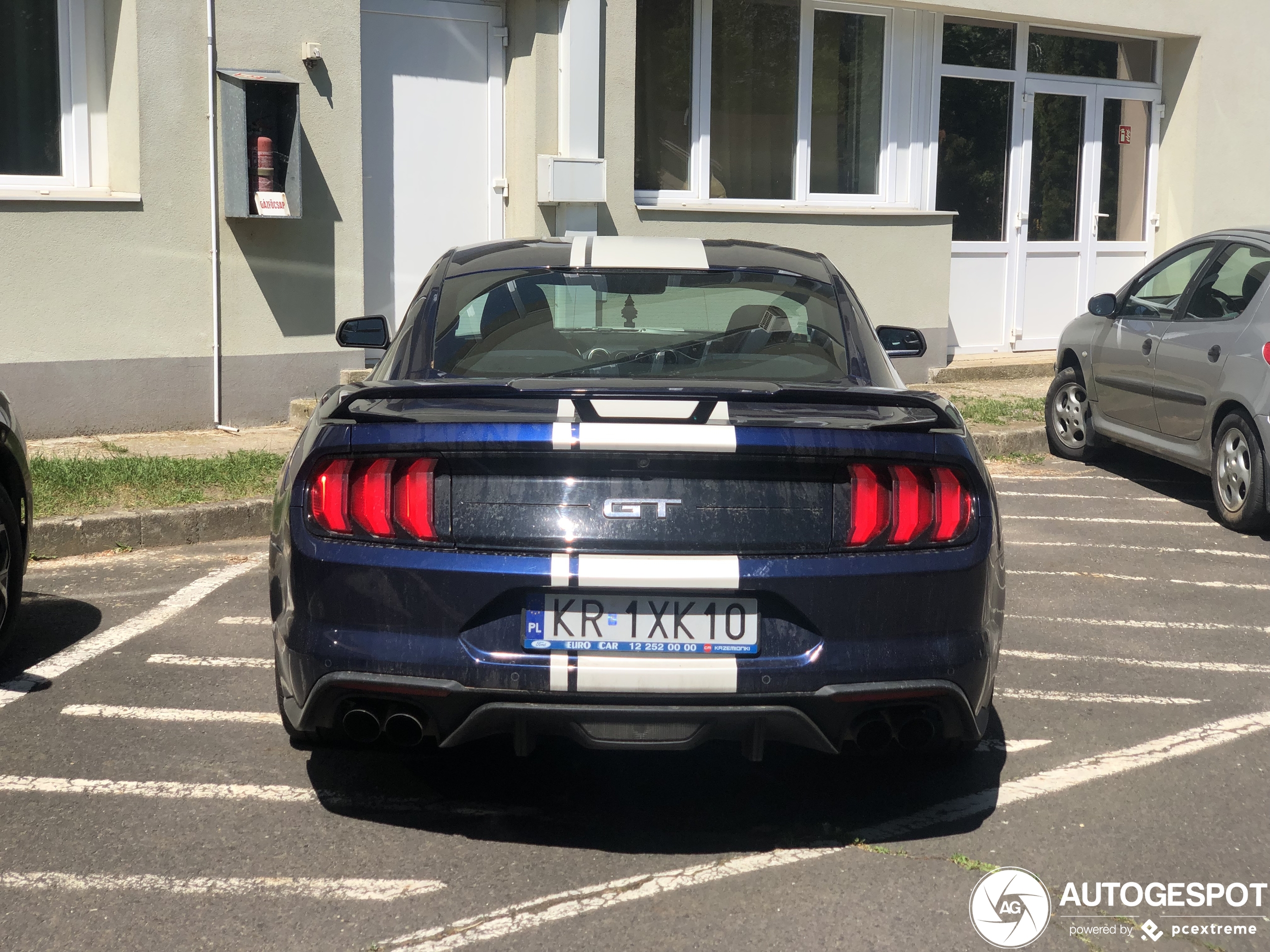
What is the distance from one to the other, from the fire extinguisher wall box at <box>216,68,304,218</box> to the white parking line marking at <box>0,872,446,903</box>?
6698mm

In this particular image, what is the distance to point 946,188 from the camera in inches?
529

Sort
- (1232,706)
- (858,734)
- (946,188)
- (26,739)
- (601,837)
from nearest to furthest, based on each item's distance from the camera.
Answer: (858,734) → (601,837) → (26,739) → (1232,706) → (946,188)

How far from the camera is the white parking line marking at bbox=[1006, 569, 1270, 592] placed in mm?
6551

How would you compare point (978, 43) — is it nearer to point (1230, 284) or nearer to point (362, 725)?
point (1230, 284)

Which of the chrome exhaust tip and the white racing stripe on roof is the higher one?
the white racing stripe on roof

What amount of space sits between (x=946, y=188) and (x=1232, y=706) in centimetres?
938

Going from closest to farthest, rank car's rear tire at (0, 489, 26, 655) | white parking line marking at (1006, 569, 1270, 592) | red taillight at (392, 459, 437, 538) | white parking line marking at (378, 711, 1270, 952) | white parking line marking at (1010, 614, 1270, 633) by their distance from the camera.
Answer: white parking line marking at (378, 711, 1270, 952)
red taillight at (392, 459, 437, 538)
car's rear tire at (0, 489, 26, 655)
white parking line marking at (1010, 614, 1270, 633)
white parking line marking at (1006, 569, 1270, 592)

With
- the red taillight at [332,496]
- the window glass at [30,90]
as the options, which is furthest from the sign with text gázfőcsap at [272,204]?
the red taillight at [332,496]

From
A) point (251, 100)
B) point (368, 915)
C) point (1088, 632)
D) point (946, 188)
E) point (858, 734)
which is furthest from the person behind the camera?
point (946, 188)

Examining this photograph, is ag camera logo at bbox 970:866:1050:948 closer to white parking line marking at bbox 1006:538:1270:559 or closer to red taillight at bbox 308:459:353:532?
red taillight at bbox 308:459:353:532

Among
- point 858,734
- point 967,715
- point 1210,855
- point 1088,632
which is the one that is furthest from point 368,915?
point 1088,632

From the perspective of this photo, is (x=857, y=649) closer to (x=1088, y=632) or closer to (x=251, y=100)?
(x=1088, y=632)

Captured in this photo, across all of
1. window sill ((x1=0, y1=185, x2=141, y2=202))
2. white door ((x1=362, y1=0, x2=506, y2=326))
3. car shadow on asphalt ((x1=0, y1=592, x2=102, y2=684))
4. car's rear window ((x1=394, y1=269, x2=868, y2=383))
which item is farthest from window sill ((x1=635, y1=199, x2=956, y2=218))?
car's rear window ((x1=394, y1=269, x2=868, y2=383))

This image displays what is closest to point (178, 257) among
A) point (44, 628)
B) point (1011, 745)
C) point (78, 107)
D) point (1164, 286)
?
point (78, 107)
